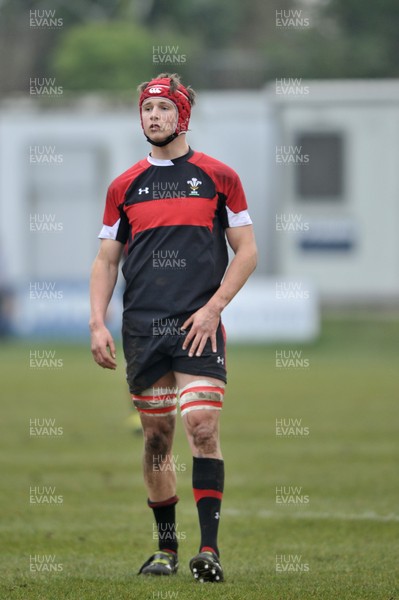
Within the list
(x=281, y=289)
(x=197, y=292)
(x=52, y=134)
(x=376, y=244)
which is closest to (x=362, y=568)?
(x=197, y=292)

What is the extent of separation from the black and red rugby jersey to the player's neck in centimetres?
3

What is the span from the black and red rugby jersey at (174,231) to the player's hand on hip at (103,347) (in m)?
0.14

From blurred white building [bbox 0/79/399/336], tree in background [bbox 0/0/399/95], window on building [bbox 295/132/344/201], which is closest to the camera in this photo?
blurred white building [bbox 0/79/399/336]

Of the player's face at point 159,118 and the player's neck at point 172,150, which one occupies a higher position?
the player's face at point 159,118

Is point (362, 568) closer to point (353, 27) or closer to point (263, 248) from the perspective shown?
point (263, 248)

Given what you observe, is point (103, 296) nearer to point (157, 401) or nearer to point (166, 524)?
point (157, 401)

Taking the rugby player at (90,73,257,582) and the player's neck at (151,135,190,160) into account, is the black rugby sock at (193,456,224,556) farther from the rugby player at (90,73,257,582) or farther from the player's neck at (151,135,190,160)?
the player's neck at (151,135,190,160)

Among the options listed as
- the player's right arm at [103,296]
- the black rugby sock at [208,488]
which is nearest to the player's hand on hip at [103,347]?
the player's right arm at [103,296]

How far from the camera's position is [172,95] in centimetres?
732

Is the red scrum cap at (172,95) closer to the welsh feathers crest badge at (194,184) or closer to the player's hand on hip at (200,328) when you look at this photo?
the welsh feathers crest badge at (194,184)

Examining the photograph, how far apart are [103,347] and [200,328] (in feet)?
1.71

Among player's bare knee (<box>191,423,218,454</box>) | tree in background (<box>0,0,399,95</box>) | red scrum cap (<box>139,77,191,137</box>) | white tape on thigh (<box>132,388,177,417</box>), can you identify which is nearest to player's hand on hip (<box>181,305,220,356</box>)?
white tape on thigh (<box>132,388,177,417</box>)

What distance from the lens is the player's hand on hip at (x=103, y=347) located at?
7277 mm

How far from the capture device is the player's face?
7.25m
